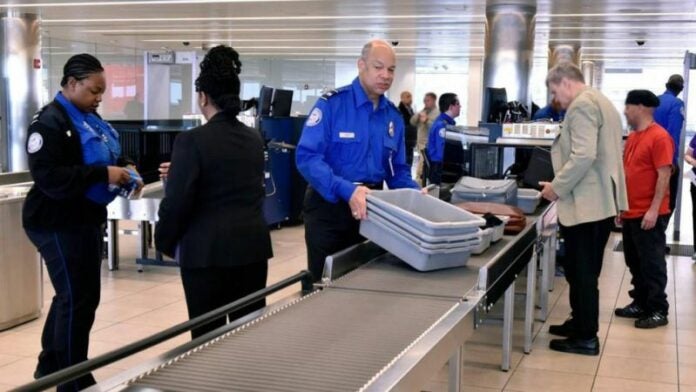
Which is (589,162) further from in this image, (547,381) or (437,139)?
(437,139)

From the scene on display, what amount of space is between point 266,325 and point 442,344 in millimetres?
516

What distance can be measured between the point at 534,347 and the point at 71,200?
2.85 meters

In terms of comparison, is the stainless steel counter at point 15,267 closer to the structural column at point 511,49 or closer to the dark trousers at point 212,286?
the dark trousers at point 212,286

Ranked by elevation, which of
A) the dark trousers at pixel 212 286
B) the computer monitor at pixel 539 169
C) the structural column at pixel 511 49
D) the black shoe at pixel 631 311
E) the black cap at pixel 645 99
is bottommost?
the black shoe at pixel 631 311

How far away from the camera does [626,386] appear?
4188mm

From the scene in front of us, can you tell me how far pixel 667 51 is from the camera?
1964 centimetres

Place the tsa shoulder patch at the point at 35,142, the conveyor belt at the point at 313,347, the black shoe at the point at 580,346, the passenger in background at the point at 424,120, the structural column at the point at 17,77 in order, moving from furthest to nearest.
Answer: the passenger in background at the point at 424,120 < the structural column at the point at 17,77 < the black shoe at the point at 580,346 < the tsa shoulder patch at the point at 35,142 < the conveyor belt at the point at 313,347

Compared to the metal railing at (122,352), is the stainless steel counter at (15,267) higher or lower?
lower

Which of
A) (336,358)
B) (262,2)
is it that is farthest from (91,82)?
(262,2)

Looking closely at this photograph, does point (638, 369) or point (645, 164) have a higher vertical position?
point (645, 164)

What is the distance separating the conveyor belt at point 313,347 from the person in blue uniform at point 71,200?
1066mm

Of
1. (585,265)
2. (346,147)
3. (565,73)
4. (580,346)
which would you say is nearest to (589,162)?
(565,73)

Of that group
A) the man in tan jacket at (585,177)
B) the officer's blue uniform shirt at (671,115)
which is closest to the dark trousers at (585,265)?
the man in tan jacket at (585,177)

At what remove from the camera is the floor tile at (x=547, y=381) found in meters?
4.13
